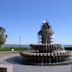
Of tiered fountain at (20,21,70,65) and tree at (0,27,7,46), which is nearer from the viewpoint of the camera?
tiered fountain at (20,21,70,65)

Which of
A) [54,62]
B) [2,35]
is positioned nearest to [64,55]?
[54,62]

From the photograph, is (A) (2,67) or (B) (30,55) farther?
(B) (30,55)

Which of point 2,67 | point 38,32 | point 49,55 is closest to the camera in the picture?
point 2,67

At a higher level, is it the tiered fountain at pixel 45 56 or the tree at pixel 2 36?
the tree at pixel 2 36

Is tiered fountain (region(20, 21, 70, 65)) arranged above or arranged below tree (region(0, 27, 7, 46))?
below

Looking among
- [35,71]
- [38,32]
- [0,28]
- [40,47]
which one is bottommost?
[35,71]

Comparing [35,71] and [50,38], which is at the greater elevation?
[50,38]

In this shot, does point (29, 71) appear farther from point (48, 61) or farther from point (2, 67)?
point (48, 61)

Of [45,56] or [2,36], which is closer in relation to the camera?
[45,56]

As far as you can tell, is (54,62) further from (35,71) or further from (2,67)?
(2,67)

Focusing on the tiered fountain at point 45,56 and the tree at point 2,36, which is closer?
the tiered fountain at point 45,56

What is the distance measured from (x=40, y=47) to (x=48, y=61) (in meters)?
3.39

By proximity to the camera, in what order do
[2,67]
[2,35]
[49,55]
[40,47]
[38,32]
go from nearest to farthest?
1. [2,67]
2. [49,55]
3. [40,47]
4. [38,32]
5. [2,35]

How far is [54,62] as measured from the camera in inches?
680
